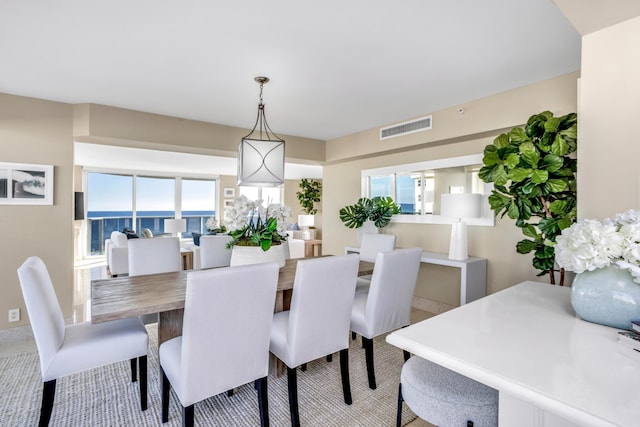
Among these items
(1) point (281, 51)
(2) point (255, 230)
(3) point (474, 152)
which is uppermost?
(1) point (281, 51)

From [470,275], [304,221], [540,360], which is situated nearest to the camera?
[540,360]

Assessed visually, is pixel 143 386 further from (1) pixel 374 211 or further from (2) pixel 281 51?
(1) pixel 374 211

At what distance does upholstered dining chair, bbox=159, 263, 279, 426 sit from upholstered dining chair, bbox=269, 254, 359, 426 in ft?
0.59

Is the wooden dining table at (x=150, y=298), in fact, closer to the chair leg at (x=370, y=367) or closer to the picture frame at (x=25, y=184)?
the chair leg at (x=370, y=367)

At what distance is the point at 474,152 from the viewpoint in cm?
366

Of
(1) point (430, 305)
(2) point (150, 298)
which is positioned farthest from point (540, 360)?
(1) point (430, 305)

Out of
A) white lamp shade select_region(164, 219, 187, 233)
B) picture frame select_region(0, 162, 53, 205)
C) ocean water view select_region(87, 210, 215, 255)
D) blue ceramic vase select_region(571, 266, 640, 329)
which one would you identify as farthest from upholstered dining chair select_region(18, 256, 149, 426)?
ocean water view select_region(87, 210, 215, 255)

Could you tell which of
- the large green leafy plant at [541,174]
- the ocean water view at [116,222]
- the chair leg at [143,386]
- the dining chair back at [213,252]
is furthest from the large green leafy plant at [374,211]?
the ocean water view at [116,222]

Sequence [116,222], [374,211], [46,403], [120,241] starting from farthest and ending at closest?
1. [116,222]
2. [120,241]
3. [374,211]
4. [46,403]

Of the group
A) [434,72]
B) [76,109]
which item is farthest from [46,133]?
[434,72]

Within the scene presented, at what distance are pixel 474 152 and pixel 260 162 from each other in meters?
2.41

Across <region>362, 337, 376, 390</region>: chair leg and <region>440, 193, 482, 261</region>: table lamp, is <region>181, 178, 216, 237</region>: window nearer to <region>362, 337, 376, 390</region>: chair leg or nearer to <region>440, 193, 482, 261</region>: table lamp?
<region>440, 193, 482, 261</region>: table lamp

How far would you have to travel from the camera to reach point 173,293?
2.04 metres

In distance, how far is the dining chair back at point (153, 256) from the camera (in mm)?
2883
